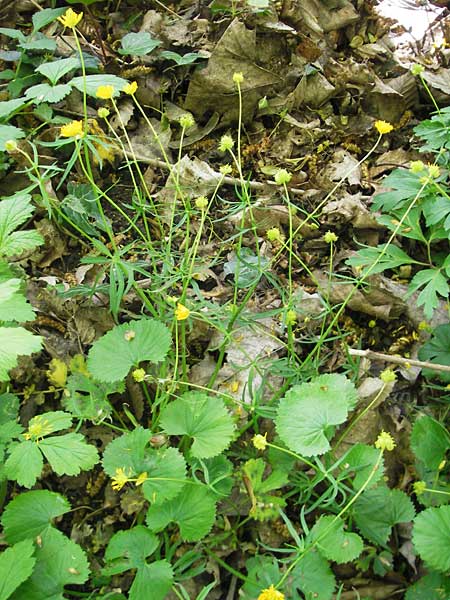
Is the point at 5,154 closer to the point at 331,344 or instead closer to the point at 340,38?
the point at 331,344

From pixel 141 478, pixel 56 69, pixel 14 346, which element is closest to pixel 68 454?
pixel 141 478

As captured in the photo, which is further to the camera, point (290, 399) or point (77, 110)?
point (77, 110)

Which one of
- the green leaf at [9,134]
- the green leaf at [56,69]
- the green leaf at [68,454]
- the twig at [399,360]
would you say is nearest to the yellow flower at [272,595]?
the green leaf at [68,454]

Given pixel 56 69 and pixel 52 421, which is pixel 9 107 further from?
pixel 52 421

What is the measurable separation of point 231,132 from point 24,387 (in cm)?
132

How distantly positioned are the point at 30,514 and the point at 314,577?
2.35ft

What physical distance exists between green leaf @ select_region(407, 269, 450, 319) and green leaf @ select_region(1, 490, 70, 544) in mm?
1143

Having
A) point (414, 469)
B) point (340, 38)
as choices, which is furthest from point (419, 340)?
point (340, 38)

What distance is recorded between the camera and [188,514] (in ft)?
4.77

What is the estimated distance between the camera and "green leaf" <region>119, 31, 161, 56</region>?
2.34m

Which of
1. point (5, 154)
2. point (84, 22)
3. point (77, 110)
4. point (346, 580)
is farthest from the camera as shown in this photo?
point (84, 22)

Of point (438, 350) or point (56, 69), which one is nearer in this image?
point (438, 350)

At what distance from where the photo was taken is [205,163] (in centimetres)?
228

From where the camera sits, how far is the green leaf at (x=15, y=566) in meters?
1.29
